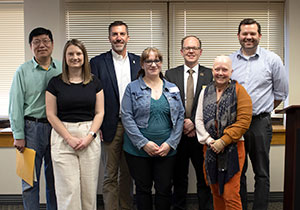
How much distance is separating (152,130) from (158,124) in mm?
65

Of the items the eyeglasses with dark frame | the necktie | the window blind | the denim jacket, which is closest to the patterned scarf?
the denim jacket

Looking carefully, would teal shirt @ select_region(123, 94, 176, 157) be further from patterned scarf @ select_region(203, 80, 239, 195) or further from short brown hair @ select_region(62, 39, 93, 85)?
short brown hair @ select_region(62, 39, 93, 85)

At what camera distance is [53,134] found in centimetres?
→ 261

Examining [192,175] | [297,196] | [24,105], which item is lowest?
[192,175]

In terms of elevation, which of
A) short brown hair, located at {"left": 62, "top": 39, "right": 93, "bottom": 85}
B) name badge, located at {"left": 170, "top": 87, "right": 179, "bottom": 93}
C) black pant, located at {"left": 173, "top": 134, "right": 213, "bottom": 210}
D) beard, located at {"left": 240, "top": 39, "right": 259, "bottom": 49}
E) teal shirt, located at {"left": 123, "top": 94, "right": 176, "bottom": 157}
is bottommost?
black pant, located at {"left": 173, "top": 134, "right": 213, "bottom": 210}

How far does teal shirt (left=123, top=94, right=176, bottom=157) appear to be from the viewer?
2.58m

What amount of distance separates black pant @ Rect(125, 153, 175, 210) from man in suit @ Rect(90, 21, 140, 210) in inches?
13.5

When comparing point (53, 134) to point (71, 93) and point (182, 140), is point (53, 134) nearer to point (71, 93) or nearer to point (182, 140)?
point (71, 93)

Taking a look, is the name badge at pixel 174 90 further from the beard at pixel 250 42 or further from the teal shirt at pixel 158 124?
the beard at pixel 250 42

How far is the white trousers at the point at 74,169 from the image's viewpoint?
100.0 inches

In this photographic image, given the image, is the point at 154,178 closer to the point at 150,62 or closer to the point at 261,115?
the point at 150,62

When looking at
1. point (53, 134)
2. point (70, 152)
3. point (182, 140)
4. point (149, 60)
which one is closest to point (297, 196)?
point (182, 140)

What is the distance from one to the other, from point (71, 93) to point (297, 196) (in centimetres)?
179

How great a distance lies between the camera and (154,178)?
2.66 m
